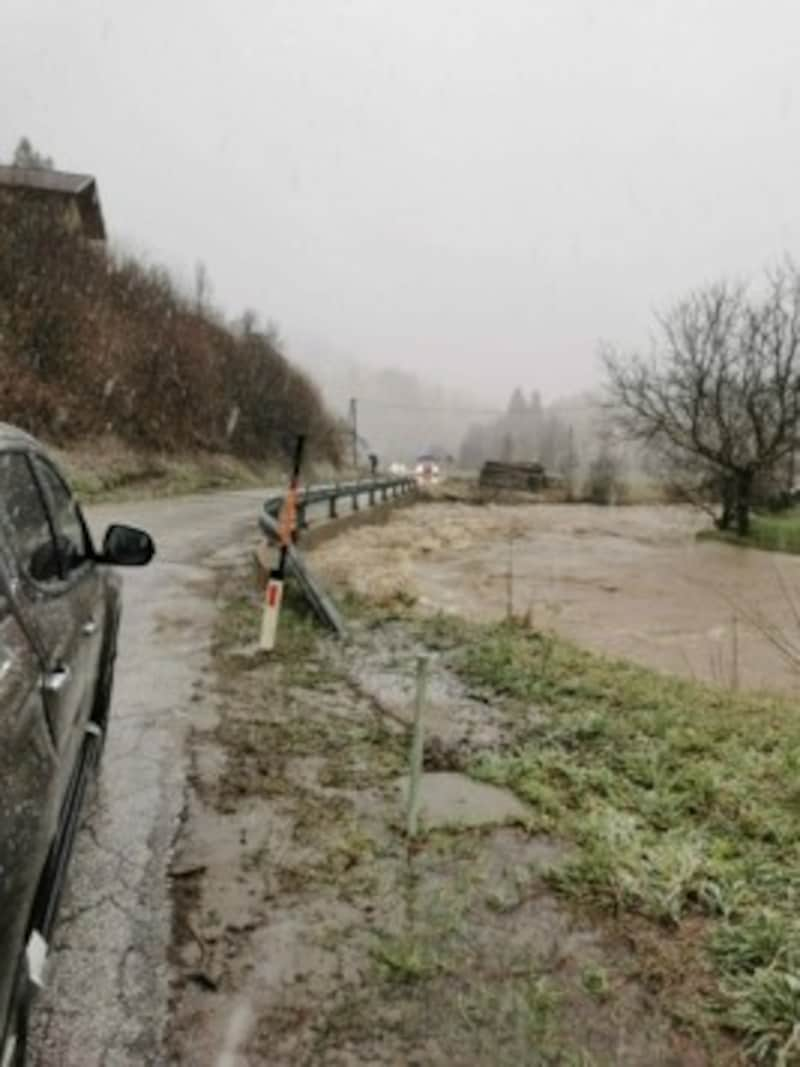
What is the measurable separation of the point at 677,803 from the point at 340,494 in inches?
628

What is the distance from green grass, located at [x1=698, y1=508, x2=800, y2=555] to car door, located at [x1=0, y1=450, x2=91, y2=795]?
29168mm

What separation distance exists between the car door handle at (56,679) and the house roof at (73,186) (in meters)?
45.1

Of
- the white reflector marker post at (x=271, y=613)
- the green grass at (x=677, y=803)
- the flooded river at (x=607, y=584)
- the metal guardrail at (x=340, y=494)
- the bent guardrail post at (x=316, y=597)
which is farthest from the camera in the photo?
the metal guardrail at (x=340, y=494)

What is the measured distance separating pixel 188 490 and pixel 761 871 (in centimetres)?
2665

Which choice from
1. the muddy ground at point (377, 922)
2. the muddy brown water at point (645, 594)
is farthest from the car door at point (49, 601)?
the muddy brown water at point (645, 594)

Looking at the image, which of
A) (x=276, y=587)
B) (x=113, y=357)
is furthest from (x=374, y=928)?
(x=113, y=357)

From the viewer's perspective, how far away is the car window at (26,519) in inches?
112

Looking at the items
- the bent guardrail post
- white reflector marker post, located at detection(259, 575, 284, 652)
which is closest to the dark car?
white reflector marker post, located at detection(259, 575, 284, 652)

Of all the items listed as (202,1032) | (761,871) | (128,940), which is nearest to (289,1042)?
(202,1032)

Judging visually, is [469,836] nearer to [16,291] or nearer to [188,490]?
[188,490]

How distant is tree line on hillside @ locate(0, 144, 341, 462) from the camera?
27578mm

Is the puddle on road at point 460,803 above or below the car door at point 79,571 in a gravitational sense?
below

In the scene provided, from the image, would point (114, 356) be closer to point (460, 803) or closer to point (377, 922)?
point (460, 803)

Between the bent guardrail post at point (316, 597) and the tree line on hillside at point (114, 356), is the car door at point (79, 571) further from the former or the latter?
the tree line on hillside at point (114, 356)
